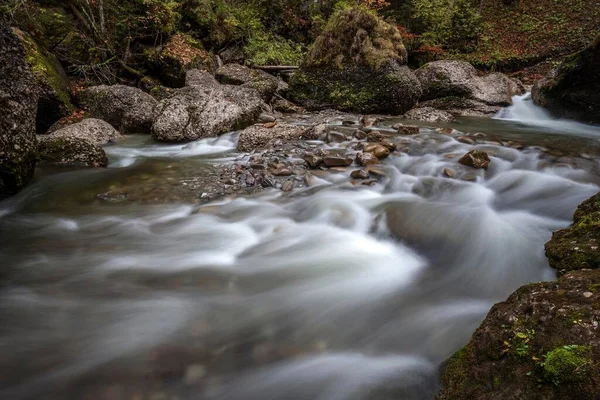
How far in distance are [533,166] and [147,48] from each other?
39.4 feet

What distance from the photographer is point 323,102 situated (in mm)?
10750

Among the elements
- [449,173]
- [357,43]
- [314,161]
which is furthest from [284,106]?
[449,173]

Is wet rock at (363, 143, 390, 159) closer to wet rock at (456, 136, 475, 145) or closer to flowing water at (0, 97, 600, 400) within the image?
flowing water at (0, 97, 600, 400)

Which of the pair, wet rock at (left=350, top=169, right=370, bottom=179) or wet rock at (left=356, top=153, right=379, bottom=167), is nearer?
wet rock at (left=350, top=169, right=370, bottom=179)

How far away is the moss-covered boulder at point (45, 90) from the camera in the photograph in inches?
316

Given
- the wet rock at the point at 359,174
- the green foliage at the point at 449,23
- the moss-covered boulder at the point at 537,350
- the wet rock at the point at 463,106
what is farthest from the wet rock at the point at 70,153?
the green foliage at the point at 449,23

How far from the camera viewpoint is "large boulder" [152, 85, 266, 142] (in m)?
7.59

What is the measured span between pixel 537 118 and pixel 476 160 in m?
6.70

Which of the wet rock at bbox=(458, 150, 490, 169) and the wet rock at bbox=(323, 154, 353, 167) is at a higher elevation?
the wet rock at bbox=(458, 150, 490, 169)

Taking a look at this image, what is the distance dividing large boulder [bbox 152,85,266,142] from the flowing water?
6.49 ft

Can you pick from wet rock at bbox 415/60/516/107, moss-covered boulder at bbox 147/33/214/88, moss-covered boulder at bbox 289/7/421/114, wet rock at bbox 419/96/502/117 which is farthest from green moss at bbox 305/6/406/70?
moss-covered boulder at bbox 147/33/214/88

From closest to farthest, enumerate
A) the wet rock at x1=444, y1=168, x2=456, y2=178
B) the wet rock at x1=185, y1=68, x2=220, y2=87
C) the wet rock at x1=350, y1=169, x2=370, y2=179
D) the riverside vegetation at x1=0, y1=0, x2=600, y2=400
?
1. the riverside vegetation at x1=0, y1=0, x2=600, y2=400
2. the wet rock at x1=444, y1=168, x2=456, y2=178
3. the wet rock at x1=350, y1=169, x2=370, y2=179
4. the wet rock at x1=185, y1=68, x2=220, y2=87

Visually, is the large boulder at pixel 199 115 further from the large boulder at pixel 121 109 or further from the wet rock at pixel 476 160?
the wet rock at pixel 476 160

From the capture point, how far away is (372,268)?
3.37m
